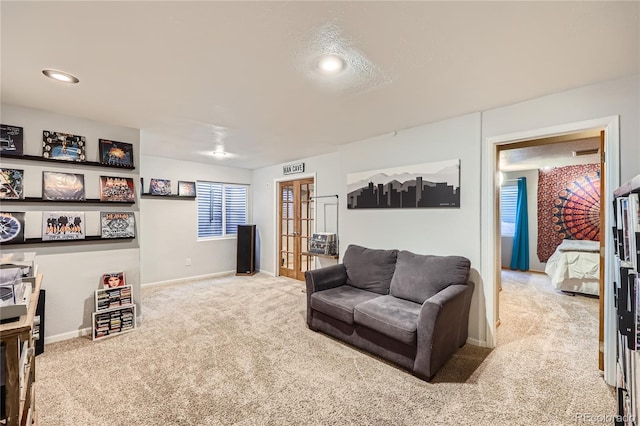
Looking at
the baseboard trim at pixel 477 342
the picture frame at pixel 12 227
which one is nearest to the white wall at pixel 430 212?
the baseboard trim at pixel 477 342

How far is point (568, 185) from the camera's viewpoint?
5.66 meters

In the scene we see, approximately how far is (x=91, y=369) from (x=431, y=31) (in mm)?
3466

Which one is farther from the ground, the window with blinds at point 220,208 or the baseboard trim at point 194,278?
the window with blinds at point 220,208

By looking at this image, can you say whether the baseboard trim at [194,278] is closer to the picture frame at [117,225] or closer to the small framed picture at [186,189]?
the small framed picture at [186,189]

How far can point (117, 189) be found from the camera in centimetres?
313

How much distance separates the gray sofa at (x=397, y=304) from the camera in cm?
218

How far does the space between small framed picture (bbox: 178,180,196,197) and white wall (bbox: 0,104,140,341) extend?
1.93 metres

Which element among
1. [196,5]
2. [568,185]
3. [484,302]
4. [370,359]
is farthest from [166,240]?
[568,185]

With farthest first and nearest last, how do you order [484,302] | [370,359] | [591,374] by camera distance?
[484,302] → [370,359] → [591,374]

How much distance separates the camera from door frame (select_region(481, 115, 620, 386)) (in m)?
2.07

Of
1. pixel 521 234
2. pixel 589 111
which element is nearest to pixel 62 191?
pixel 589 111

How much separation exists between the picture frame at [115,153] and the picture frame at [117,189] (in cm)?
16

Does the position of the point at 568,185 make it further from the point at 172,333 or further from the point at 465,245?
the point at 172,333

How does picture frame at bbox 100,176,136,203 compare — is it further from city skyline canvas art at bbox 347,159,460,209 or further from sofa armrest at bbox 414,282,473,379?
sofa armrest at bbox 414,282,473,379
